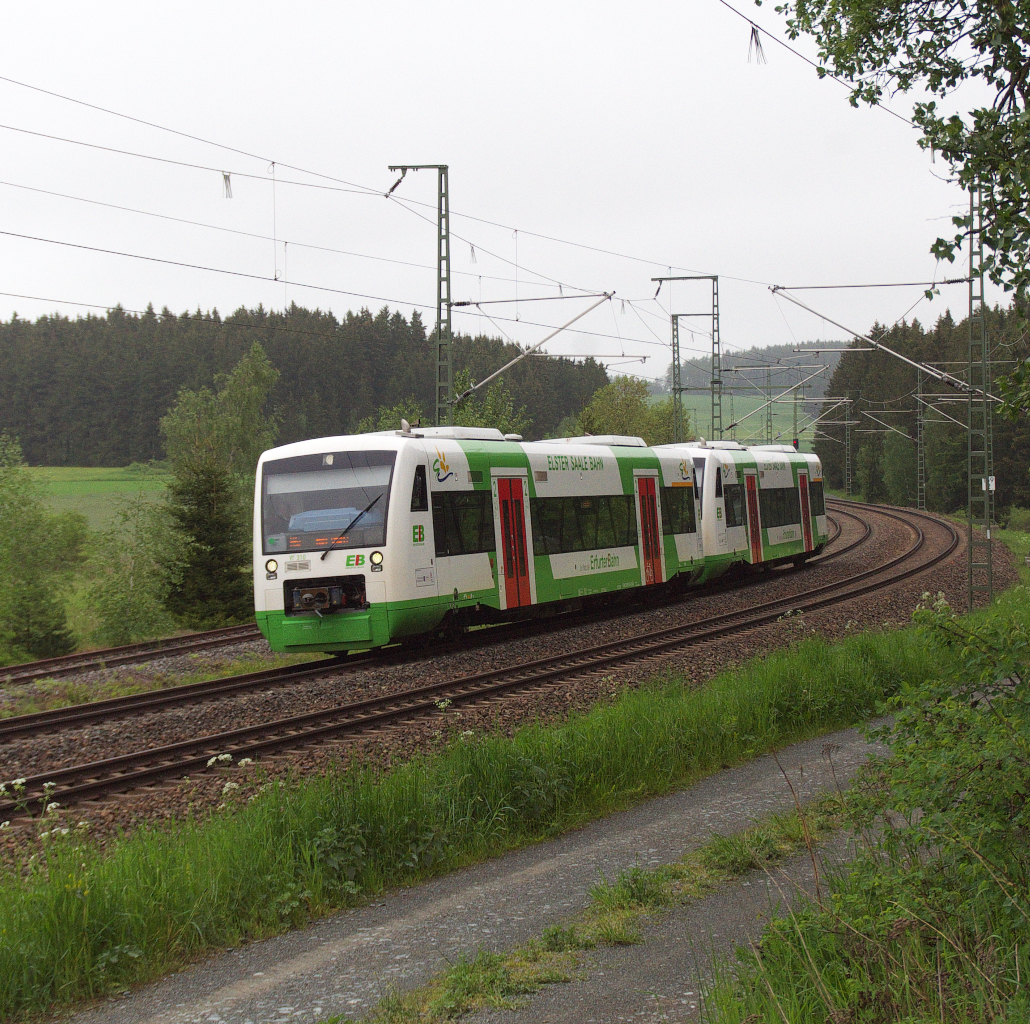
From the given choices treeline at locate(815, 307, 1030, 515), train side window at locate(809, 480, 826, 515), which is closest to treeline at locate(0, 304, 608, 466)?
treeline at locate(815, 307, 1030, 515)

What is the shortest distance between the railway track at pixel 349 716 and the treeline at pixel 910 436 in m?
50.6

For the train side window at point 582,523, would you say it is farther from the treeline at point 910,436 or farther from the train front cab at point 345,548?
the treeline at point 910,436

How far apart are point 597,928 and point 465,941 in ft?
2.10

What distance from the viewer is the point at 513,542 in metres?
17.2

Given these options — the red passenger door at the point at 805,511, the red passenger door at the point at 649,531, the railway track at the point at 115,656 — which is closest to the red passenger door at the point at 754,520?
the red passenger door at the point at 805,511

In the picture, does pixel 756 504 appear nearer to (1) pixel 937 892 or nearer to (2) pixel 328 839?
(2) pixel 328 839

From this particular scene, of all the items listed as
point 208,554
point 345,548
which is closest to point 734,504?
point 208,554

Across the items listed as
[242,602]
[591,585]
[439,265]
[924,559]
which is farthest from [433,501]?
[924,559]

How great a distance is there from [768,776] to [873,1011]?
516 cm

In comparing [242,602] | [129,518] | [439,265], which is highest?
[439,265]

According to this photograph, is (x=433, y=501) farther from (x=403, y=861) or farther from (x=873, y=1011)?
(x=873, y=1011)

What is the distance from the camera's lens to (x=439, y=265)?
2436 cm

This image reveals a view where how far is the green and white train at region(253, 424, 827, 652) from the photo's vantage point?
14461 mm

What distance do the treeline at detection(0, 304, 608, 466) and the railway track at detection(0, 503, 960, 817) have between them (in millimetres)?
58281
